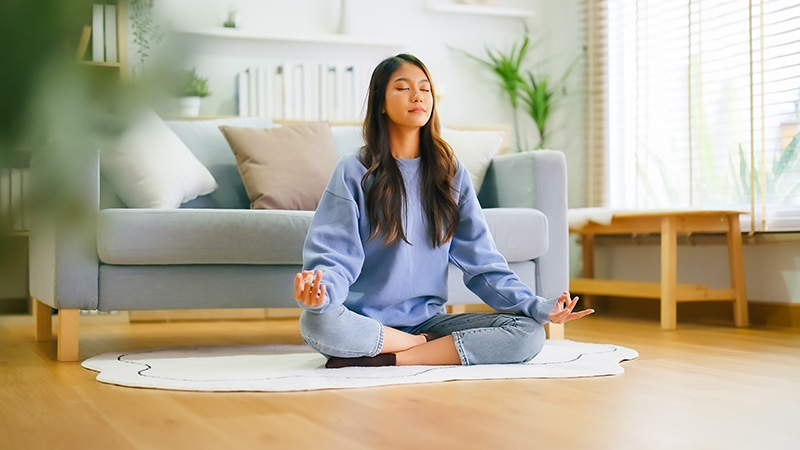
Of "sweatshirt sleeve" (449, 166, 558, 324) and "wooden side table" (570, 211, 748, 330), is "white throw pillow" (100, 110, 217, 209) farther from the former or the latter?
"wooden side table" (570, 211, 748, 330)

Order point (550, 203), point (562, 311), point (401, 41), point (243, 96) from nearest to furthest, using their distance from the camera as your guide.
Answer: point (562, 311) → point (550, 203) → point (243, 96) → point (401, 41)

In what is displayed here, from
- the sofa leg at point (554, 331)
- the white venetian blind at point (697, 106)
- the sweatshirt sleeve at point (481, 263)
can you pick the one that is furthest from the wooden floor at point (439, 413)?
the white venetian blind at point (697, 106)

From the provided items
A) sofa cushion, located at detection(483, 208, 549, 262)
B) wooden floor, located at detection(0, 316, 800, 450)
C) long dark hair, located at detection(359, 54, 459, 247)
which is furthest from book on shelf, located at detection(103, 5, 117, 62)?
sofa cushion, located at detection(483, 208, 549, 262)

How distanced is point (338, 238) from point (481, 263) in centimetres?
37

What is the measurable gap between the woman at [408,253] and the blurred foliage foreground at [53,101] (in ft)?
5.23

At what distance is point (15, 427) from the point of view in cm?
136

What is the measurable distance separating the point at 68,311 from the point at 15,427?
0.90 m

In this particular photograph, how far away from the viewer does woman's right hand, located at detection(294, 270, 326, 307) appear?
5.50 feet

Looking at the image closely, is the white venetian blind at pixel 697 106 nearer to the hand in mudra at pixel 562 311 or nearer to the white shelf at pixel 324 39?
the white shelf at pixel 324 39

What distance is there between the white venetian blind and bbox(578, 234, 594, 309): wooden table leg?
208mm

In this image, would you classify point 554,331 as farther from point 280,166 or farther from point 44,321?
point 44,321

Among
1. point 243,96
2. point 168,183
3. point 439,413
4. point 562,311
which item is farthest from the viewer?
point 243,96

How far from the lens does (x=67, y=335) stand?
222cm

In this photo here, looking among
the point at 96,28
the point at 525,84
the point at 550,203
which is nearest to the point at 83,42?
the point at 96,28
